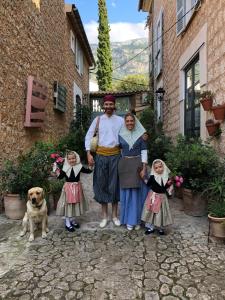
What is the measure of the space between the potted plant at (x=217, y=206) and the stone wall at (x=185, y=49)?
75cm

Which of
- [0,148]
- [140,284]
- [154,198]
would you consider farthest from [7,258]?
[0,148]

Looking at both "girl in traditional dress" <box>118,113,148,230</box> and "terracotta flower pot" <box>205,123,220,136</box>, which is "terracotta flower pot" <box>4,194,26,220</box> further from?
"terracotta flower pot" <box>205,123,220,136</box>

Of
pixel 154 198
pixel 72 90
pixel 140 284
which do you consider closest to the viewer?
pixel 140 284

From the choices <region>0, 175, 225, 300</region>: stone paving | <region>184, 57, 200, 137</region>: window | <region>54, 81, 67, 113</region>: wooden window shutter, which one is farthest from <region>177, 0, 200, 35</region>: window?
<region>0, 175, 225, 300</region>: stone paving

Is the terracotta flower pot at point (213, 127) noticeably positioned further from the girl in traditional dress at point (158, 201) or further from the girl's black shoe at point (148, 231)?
the girl's black shoe at point (148, 231)

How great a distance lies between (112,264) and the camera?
3.18 metres

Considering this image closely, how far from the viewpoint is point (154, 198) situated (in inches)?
157

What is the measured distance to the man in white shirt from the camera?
4324 mm

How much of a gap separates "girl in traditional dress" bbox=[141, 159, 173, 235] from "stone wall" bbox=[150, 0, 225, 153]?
1350 mm

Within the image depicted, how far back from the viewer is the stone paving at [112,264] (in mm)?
2680

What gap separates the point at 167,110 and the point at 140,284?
24.5 feet

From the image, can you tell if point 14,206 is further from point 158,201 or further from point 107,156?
point 158,201

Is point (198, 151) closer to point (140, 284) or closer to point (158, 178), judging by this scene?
point (158, 178)

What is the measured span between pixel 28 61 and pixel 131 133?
3434 mm
